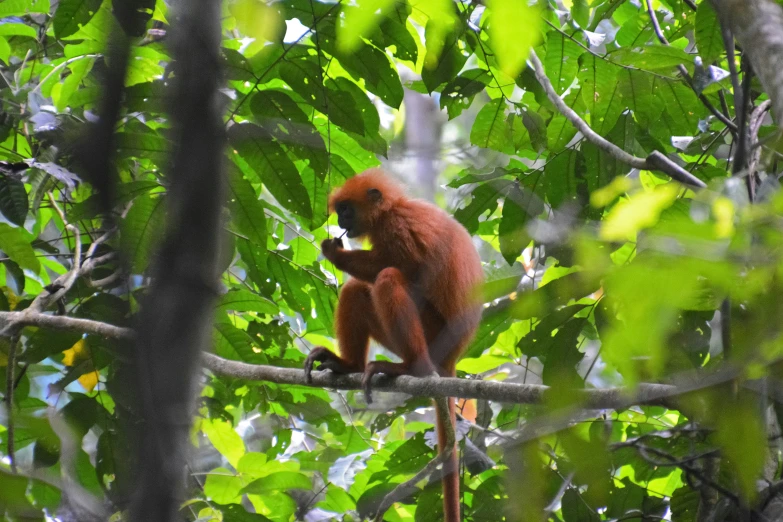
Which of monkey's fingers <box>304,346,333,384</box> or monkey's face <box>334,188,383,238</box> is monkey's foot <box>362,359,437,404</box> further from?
monkey's face <box>334,188,383,238</box>

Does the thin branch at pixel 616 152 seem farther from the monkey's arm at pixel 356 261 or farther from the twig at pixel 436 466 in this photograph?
the monkey's arm at pixel 356 261

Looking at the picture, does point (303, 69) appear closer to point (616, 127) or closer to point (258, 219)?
point (258, 219)

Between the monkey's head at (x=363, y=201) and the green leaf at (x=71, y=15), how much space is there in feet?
4.96

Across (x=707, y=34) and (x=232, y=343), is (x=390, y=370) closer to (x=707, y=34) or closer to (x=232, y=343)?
(x=232, y=343)

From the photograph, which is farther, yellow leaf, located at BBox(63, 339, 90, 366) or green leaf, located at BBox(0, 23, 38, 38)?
Result: green leaf, located at BBox(0, 23, 38, 38)

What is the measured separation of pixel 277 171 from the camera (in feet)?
8.38

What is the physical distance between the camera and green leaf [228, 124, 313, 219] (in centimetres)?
249

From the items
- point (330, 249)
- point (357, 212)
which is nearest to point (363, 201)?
point (357, 212)

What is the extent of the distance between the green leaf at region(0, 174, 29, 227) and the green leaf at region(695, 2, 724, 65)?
2277mm

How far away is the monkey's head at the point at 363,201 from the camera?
362 cm

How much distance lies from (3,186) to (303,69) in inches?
45.1

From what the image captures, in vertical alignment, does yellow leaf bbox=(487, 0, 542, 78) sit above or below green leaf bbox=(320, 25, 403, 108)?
below

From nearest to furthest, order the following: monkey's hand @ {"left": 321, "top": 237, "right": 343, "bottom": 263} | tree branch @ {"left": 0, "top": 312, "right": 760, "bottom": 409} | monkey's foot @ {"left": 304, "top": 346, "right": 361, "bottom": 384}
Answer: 1. tree branch @ {"left": 0, "top": 312, "right": 760, "bottom": 409}
2. monkey's foot @ {"left": 304, "top": 346, "right": 361, "bottom": 384}
3. monkey's hand @ {"left": 321, "top": 237, "right": 343, "bottom": 263}

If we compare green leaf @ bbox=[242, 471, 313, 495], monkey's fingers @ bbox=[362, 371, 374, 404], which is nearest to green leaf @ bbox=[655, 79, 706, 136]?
monkey's fingers @ bbox=[362, 371, 374, 404]
